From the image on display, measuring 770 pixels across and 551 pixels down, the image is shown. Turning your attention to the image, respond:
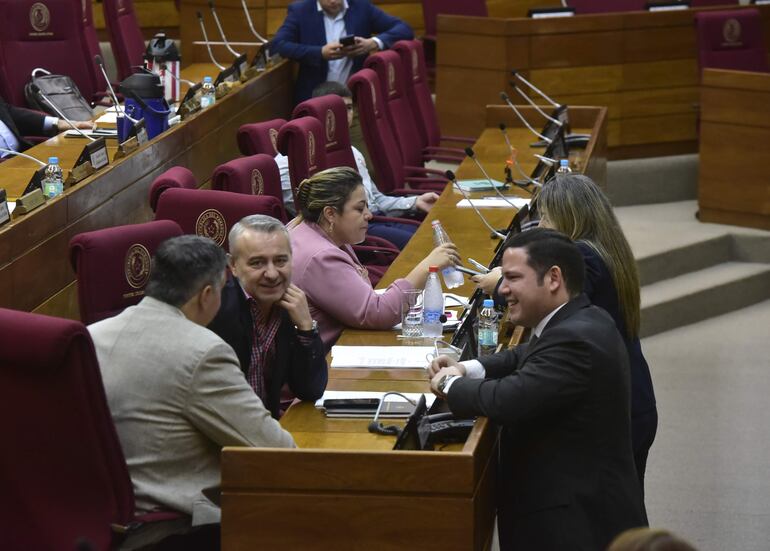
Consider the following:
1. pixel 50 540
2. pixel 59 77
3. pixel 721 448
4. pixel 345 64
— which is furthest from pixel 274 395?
pixel 345 64

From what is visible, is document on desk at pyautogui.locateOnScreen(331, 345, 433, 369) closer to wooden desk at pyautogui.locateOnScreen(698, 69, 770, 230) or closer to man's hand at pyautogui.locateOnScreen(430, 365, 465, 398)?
man's hand at pyautogui.locateOnScreen(430, 365, 465, 398)

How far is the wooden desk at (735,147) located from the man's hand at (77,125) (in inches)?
122

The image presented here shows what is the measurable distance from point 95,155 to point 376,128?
152 centimetres

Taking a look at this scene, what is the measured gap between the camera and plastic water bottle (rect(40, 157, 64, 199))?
4.11m

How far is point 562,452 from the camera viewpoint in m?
2.52

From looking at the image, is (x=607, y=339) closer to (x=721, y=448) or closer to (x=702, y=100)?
(x=721, y=448)

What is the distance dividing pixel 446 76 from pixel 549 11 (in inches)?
25.7

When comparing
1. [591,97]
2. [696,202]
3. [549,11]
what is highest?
[549,11]

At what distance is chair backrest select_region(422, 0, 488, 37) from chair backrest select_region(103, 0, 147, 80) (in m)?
1.74

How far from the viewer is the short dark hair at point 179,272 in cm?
253

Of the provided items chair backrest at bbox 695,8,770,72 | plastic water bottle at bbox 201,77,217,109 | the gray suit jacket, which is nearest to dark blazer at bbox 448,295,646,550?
the gray suit jacket

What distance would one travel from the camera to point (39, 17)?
6234 mm

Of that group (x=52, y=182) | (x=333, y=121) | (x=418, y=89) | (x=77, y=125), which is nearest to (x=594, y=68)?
(x=418, y=89)

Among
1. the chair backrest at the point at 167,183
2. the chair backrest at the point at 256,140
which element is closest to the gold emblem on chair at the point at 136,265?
the chair backrest at the point at 167,183
